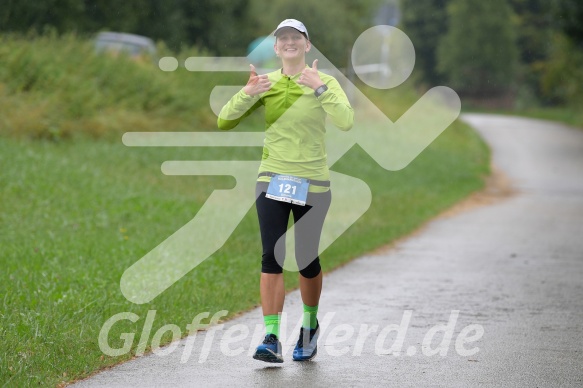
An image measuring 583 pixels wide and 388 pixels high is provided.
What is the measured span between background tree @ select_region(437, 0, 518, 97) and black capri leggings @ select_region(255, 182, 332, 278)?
247 ft

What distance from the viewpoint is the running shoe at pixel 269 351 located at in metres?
6.93

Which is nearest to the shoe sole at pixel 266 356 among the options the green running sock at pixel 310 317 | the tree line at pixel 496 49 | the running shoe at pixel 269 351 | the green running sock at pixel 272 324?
the running shoe at pixel 269 351

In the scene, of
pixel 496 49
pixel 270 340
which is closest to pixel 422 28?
pixel 496 49

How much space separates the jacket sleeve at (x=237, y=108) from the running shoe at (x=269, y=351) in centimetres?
141

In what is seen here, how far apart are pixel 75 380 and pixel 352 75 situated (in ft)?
113

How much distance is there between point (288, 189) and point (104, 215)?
7256mm

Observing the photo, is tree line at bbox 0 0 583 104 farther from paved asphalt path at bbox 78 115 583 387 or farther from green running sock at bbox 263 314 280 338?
green running sock at bbox 263 314 280 338

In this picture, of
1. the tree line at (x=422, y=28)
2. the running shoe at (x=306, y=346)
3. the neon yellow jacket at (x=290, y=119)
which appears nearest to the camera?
the neon yellow jacket at (x=290, y=119)

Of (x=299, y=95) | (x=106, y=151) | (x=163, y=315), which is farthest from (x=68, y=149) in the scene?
(x=299, y=95)

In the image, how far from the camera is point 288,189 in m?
7.00

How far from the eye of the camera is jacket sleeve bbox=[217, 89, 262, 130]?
7.00 metres

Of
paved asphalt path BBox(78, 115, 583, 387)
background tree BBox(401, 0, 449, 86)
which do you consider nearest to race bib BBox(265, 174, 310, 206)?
paved asphalt path BBox(78, 115, 583, 387)

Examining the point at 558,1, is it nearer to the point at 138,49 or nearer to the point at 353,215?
the point at 138,49

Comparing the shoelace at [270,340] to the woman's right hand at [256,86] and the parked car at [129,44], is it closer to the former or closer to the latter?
the woman's right hand at [256,86]
